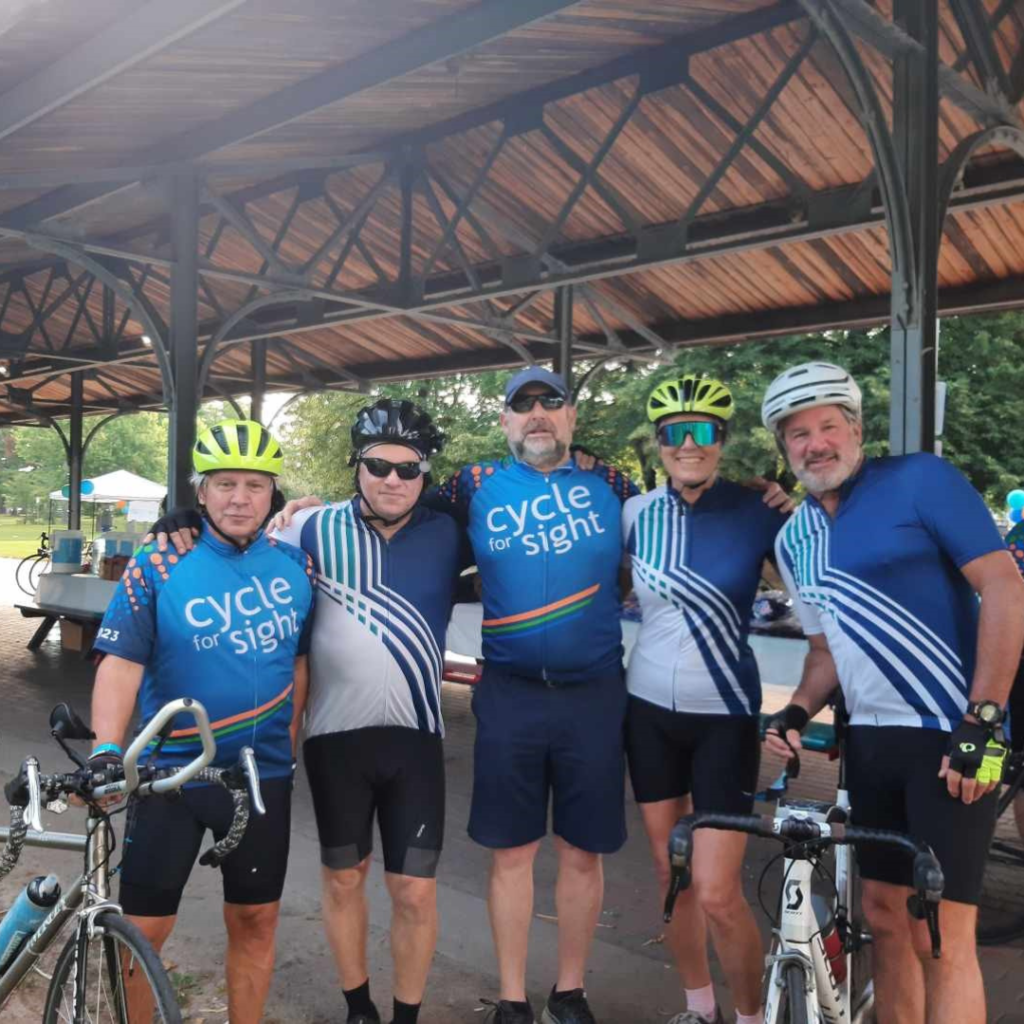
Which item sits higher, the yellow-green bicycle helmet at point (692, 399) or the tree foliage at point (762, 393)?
the tree foliage at point (762, 393)

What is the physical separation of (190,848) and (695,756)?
1.45m

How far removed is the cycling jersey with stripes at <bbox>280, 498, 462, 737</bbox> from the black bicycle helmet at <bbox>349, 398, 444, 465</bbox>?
0.22 m

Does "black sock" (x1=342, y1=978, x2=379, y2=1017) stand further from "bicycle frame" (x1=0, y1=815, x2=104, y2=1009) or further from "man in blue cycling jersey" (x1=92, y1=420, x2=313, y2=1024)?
"bicycle frame" (x1=0, y1=815, x2=104, y2=1009)

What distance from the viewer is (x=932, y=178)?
4699mm

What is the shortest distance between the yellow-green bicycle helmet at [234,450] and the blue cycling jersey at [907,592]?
61.9 inches

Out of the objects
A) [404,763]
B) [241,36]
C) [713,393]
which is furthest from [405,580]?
[241,36]

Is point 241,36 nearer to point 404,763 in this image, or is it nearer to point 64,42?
point 64,42

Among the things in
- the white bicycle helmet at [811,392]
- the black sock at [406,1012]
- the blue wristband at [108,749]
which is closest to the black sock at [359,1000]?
the black sock at [406,1012]

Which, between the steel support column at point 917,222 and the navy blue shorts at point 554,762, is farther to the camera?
the steel support column at point 917,222

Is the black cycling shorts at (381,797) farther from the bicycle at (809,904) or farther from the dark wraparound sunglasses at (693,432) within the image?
the dark wraparound sunglasses at (693,432)

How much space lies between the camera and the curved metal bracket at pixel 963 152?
497 cm

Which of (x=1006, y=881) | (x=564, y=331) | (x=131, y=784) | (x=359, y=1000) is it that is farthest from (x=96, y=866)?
(x=564, y=331)

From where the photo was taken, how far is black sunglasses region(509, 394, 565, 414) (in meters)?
3.26

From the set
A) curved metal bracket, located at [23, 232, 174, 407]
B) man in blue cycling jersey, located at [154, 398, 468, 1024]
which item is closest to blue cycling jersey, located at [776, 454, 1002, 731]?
man in blue cycling jersey, located at [154, 398, 468, 1024]
